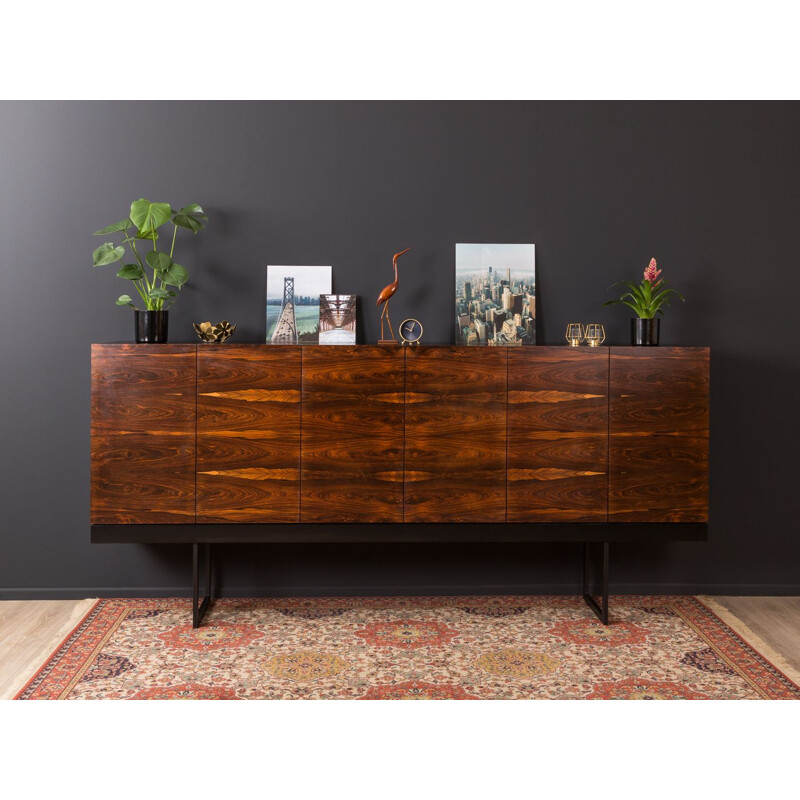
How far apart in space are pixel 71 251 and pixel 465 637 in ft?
8.79

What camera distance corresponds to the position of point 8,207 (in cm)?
417

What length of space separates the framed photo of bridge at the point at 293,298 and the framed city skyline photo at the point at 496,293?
68 cm

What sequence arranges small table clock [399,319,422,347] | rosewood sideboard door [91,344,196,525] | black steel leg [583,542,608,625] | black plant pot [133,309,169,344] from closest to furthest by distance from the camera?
rosewood sideboard door [91,344,196,525], black plant pot [133,309,169,344], black steel leg [583,542,608,625], small table clock [399,319,422,347]

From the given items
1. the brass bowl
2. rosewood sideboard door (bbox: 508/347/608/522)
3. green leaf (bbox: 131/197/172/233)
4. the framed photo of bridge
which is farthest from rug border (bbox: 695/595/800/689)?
green leaf (bbox: 131/197/172/233)

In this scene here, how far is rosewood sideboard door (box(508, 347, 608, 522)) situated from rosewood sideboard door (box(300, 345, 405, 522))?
20.8 inches

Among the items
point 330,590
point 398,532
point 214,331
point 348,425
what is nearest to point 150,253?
point 214,331

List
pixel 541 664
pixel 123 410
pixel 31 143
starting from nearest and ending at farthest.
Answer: pixel 541 664, pixel 123 410, pixel 31 143

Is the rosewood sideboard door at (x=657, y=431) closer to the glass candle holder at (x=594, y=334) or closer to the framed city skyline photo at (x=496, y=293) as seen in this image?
the glass candle holder at (x=594, y=334)

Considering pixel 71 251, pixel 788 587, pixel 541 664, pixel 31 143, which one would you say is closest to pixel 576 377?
pixel 541 664

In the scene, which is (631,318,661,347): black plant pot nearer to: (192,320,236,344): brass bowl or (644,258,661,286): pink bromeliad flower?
(644,258,661,286): pink bromeliad flower

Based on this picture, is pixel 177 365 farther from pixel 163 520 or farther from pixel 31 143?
pixel 31 143

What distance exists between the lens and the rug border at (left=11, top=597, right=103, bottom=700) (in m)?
3.31

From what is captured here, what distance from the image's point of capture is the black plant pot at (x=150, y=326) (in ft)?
12.6

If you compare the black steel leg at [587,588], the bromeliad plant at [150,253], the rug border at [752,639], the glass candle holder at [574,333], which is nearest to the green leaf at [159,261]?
the bromeliad plant at [150,253]
